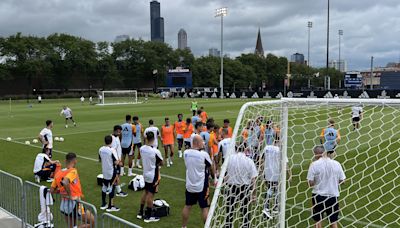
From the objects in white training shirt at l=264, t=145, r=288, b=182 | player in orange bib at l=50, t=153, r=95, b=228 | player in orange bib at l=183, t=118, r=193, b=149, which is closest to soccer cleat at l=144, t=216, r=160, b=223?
player in orange bib at l=50, t=153, r=95, b=228

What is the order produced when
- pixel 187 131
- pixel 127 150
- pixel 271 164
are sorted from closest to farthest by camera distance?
pixel 271 164
pixel 127 150
pixel 187 131

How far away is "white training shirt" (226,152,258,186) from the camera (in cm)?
689

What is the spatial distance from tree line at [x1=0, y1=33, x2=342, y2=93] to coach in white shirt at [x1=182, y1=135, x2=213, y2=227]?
257 feet

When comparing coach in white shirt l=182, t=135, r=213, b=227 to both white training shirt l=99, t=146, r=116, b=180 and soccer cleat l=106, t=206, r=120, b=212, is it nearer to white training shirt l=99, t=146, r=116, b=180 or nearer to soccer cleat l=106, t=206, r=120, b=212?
white training shirt l=99, t=146, r=116, b=180

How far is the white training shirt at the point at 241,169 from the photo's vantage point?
6.89m

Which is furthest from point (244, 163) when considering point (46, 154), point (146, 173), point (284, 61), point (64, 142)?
point (284, 61)

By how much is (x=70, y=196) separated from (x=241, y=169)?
2898mm

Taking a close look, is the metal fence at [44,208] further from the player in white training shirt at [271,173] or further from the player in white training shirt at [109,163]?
the player in white training shirt at [271,173]

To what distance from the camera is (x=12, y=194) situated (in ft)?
26.7

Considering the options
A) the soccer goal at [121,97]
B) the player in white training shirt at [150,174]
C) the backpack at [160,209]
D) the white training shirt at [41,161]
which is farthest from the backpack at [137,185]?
the soccer goal at [121,97]

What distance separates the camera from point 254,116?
22.3 feet

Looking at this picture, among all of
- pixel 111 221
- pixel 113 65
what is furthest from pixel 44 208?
pixel 113 65

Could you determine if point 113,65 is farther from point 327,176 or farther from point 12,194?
point 327,176

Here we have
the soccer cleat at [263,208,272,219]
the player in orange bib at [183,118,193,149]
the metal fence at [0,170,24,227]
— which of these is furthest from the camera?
the player in orange bib at [183,118,193,149]
